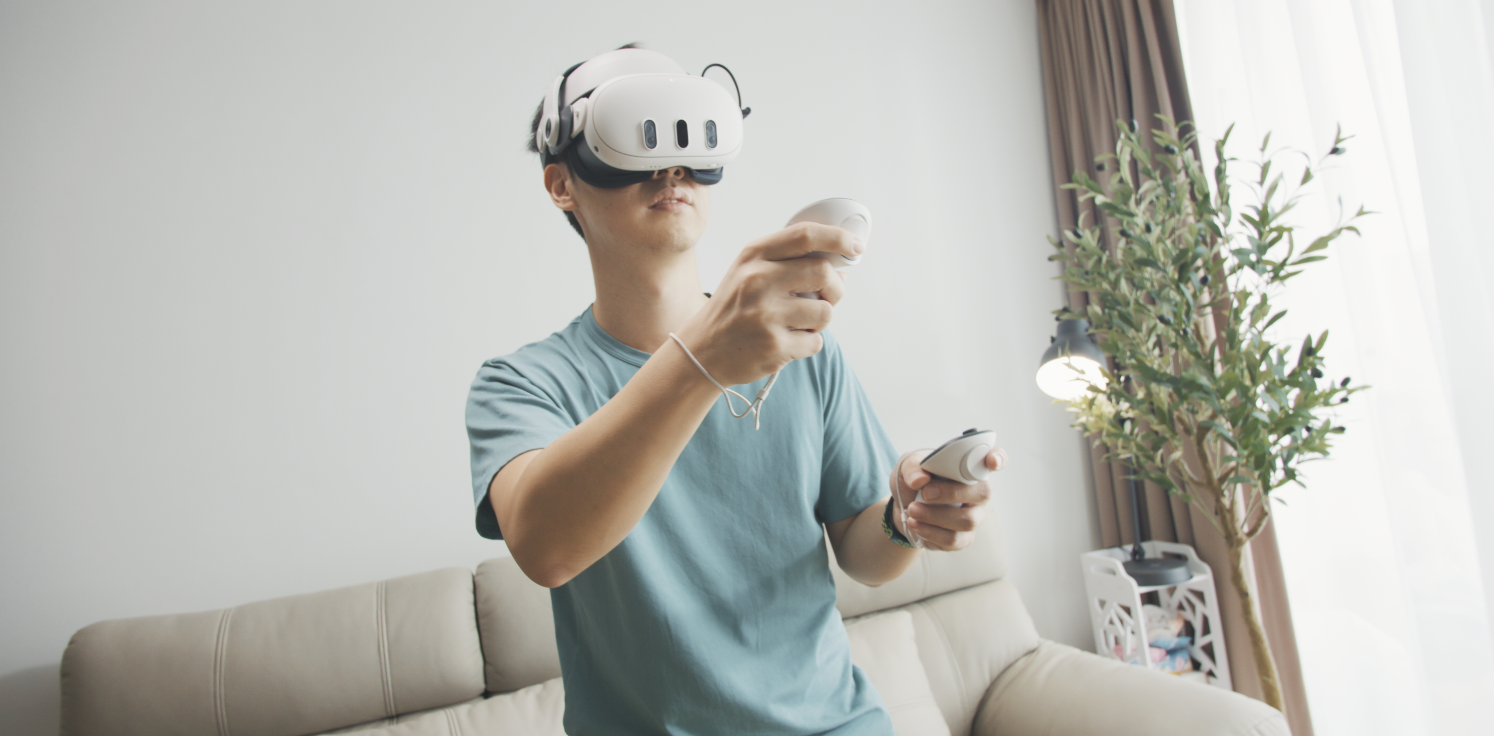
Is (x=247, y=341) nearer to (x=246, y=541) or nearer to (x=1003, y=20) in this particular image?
(x=246, y=541)

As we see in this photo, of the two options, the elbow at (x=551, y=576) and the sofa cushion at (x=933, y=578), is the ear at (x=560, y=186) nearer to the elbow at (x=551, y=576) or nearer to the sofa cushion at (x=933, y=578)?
the elbow at (x=551, y=576)

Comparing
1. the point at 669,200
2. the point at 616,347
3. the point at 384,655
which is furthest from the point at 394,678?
the point at 669,200

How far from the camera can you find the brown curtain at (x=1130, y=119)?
203cm

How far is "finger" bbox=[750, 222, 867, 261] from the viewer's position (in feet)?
1.78

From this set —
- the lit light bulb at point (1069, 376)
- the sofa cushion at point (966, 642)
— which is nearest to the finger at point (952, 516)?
the lit light bulb at point (1069, 376)

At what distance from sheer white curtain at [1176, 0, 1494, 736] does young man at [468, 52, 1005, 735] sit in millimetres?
1508

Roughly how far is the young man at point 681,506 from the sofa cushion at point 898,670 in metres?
0.94

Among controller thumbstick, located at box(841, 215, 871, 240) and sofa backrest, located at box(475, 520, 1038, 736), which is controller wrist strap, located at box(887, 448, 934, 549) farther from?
sofa backrest, located at box(475, 520, 1038, 736)

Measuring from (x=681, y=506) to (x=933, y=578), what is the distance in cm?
145

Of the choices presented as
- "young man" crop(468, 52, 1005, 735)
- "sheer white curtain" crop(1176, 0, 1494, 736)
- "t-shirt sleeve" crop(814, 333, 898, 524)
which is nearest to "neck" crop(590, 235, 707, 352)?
"young man" crop(468, 52, 1005, 735)

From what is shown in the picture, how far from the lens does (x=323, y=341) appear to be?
6.01 feet

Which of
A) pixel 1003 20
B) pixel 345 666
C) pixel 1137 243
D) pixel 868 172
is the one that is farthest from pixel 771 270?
pixel 1003 20

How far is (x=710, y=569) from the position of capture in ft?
2.76

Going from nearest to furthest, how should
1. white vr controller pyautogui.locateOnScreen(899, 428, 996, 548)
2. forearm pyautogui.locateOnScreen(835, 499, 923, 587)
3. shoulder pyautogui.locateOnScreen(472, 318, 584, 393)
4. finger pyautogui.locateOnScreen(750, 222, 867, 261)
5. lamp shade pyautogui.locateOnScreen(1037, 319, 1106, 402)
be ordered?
1. finger pyautogui.locateOnScreen(750, 222, 867, 261)
2. white vr controller pyautogui.locateOnScreen(899, 428, 996, 548)
3. shoulder pyautogui.locateOnScreen(472, 318, 584, 393)
4. forearm pyautogui.locateOnScreen(835, 499, 923, 587)
5. lamp shade pyautogui.locateOnScreen(1037, 319, 1106, 402)
